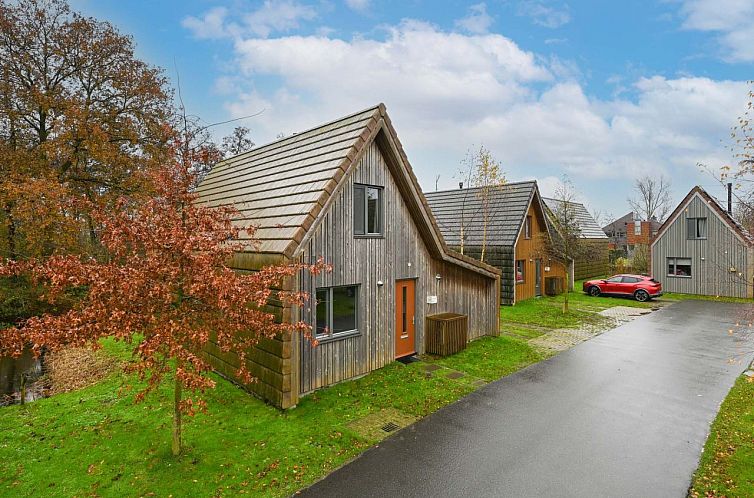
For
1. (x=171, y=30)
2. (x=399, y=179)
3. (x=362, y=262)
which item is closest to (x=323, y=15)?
(x=171, y=30)

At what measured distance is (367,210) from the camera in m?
10.2

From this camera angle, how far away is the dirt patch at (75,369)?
1060cm

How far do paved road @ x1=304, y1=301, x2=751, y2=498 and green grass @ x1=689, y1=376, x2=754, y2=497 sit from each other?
0.59 ft

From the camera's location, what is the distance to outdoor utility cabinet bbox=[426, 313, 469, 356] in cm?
1180

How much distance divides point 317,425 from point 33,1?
899 inches

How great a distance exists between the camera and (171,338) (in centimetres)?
536

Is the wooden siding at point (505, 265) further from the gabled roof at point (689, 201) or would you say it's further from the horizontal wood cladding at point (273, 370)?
the horizontal wood cladding at point (273, 370)

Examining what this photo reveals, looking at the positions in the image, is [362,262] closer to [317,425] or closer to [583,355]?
[317,425]

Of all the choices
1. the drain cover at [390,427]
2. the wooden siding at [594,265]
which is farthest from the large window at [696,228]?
the drain cover at [390,427]

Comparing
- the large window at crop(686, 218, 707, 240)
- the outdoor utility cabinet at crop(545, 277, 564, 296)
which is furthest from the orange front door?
the large window at crop(686, 218, 707, 240)

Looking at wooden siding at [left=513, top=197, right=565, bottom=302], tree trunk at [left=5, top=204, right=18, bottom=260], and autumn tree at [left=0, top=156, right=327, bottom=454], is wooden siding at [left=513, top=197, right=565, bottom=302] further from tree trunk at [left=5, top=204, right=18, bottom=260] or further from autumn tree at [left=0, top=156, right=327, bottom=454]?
tree trunk at [left=5, top=204, right=18, bottom=260]

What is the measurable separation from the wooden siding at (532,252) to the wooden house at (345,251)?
410 inches

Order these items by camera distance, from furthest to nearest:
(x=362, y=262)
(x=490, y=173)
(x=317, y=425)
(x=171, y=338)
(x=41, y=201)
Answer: (x=490, y=173) < (x=41, y=201) < (x=362, y=262) < (x=317, y=425) < (x=171, y=338)

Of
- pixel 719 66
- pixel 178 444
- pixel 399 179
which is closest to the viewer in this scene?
pixel 178 444
